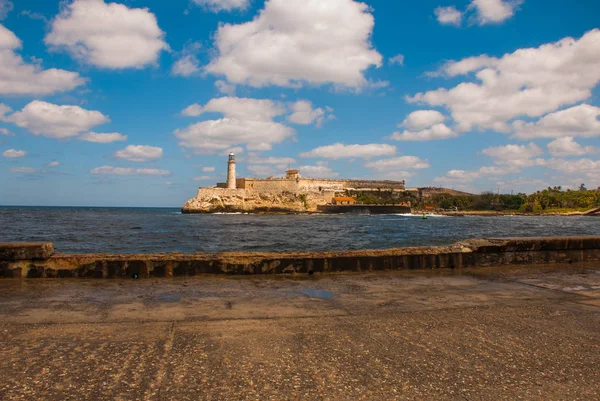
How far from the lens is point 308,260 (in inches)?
310

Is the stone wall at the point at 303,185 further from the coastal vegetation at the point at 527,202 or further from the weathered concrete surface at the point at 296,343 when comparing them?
the weathered concrete surface at the point at 296,343

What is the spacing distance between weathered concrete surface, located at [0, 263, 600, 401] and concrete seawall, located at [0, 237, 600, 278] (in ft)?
2.61

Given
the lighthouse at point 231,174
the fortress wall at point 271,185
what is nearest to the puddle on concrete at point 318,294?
the lighthouse at point 231,174

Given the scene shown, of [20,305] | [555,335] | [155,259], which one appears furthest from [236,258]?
[555,335]

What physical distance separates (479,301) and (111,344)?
4.38 meters

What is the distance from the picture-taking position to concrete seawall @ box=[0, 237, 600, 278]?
7070 millimetres

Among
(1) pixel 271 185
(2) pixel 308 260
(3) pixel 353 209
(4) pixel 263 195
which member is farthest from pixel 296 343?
(1) pixel 271 185

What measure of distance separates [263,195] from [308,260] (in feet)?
305

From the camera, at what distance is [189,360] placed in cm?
326

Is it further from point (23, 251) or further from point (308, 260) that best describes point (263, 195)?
point (23, 251)

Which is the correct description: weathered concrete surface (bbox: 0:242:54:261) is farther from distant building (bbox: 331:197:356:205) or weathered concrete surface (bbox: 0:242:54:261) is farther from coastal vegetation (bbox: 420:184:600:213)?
coastal vegetation (bbox: 420:184:600:213)

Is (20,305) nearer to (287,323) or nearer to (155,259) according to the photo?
(155,259)

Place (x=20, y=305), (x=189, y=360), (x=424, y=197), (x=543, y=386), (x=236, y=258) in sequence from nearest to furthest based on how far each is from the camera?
1. (x=543, y=386)
2. (x=189, y=360)
3. (x=20, y=305)
4. (x=236, y=258)
5. (x=424, y=197)

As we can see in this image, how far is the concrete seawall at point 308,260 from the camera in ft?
23.2
